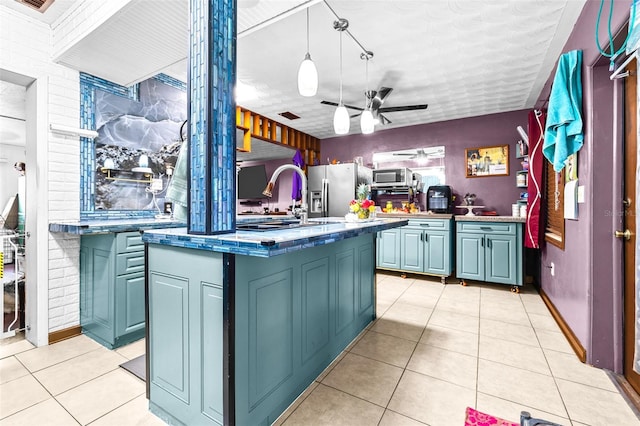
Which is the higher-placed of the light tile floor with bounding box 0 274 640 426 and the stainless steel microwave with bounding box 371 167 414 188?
the stainless steel microwave with bounding box 371 167 414 188

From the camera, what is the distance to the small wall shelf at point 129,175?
9.74ft

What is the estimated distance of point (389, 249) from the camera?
4875 millimetres

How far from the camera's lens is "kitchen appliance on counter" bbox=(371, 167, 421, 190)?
16.4 ft

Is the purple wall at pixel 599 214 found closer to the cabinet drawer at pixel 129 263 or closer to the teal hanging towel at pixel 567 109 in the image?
the teal hanging towel at pixel 567 109

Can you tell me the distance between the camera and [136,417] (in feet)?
5.10

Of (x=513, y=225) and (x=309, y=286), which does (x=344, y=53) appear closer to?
(x=309, y=286)

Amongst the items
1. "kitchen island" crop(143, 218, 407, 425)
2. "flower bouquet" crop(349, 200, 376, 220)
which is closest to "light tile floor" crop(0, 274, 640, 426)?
"kitchen island" crop(143, 218, 407, 425)

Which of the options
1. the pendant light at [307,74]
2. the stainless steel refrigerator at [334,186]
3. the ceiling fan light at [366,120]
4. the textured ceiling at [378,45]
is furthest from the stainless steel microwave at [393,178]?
the pendant light at [307,74]

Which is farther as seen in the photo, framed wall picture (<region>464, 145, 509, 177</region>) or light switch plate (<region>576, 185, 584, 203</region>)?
framed wall picture (<region>464, 145, 509, 177</region>)

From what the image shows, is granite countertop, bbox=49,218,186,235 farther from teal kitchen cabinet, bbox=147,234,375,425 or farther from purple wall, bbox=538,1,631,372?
purple wall, bbox=538,1,631,372

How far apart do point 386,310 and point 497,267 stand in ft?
6.61

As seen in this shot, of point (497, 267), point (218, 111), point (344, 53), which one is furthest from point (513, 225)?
point (218, 111)

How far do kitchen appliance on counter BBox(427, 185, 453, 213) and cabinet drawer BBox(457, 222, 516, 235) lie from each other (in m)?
0.50

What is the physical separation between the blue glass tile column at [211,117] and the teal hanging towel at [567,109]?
2.51 meters
